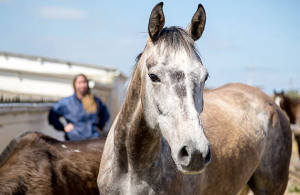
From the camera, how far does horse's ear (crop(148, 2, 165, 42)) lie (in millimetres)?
2863

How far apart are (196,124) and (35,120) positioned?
16.0 feet

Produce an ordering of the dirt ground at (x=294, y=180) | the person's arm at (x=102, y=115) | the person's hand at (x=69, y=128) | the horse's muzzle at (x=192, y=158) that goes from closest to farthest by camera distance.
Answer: the horse's muzzle at (x=192, y=158) < the person's hand at (x=69, y=128) < the person's arm at (x=102, y=115) < the dirt ground at (x=294, y=180)

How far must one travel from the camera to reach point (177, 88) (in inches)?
105

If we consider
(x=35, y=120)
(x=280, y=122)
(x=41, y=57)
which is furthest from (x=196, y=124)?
(x=41, y=57)

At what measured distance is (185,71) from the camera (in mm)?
2709

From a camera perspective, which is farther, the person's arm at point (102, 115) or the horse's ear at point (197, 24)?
the person's arm at point (102, 115)

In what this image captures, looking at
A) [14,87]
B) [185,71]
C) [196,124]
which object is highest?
[185,71]

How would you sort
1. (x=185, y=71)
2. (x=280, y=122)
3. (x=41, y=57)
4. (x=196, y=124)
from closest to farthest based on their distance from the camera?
(x=196, y=124) < (x=185, y=71) < (x=280, y=122) < (x=41, y=57)

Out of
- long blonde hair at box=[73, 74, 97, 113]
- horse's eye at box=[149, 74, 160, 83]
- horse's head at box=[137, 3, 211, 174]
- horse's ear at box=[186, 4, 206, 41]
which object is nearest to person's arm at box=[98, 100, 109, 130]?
long blonde hair at box=[73, 74, 97, 113]

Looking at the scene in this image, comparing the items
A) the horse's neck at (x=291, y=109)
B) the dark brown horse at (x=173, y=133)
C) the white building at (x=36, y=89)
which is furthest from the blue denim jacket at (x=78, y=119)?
the horse's neck at (x=291, y=109)

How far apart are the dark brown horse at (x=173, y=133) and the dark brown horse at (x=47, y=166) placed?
51 centimetres

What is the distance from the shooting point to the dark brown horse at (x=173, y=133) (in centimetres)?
259

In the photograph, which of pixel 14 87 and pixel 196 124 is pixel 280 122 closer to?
pixel 196 124

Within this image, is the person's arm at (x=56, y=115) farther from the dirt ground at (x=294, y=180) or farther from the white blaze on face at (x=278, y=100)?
the white blaze on face at (x=278, y=100)
